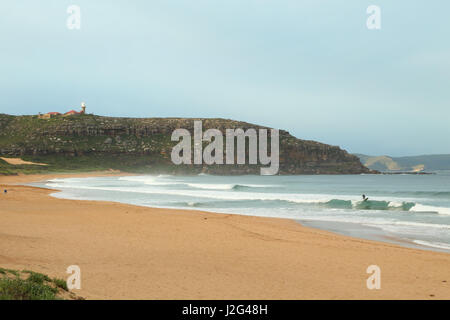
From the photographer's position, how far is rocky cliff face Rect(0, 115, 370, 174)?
103 meters

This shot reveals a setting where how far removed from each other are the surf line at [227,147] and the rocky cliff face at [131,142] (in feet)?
6.36

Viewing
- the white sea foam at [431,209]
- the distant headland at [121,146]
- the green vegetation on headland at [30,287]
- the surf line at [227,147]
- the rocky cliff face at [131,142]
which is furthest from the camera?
the surf line at [227,147]

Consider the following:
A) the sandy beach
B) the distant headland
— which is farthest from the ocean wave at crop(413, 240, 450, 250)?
the distant headland

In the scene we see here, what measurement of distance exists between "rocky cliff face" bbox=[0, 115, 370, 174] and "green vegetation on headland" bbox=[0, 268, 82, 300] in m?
96.3

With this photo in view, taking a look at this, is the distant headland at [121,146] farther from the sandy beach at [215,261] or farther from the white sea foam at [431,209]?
the sandy beach at [215,261]

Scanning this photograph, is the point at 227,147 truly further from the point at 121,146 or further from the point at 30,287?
the point at 30,287

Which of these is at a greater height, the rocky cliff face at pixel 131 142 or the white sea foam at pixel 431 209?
the rocky cliff face at pixel 131 142

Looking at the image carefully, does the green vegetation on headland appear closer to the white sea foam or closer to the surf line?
the white sea foam

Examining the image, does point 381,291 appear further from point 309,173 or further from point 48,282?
point 309,173

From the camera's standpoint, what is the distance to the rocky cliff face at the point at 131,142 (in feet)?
337

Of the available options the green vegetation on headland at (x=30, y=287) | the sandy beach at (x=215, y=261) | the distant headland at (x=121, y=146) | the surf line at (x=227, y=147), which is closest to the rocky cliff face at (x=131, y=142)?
the distant headland at (x=121, y=146)

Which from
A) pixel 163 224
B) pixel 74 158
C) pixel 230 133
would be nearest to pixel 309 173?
pixel 230 133
